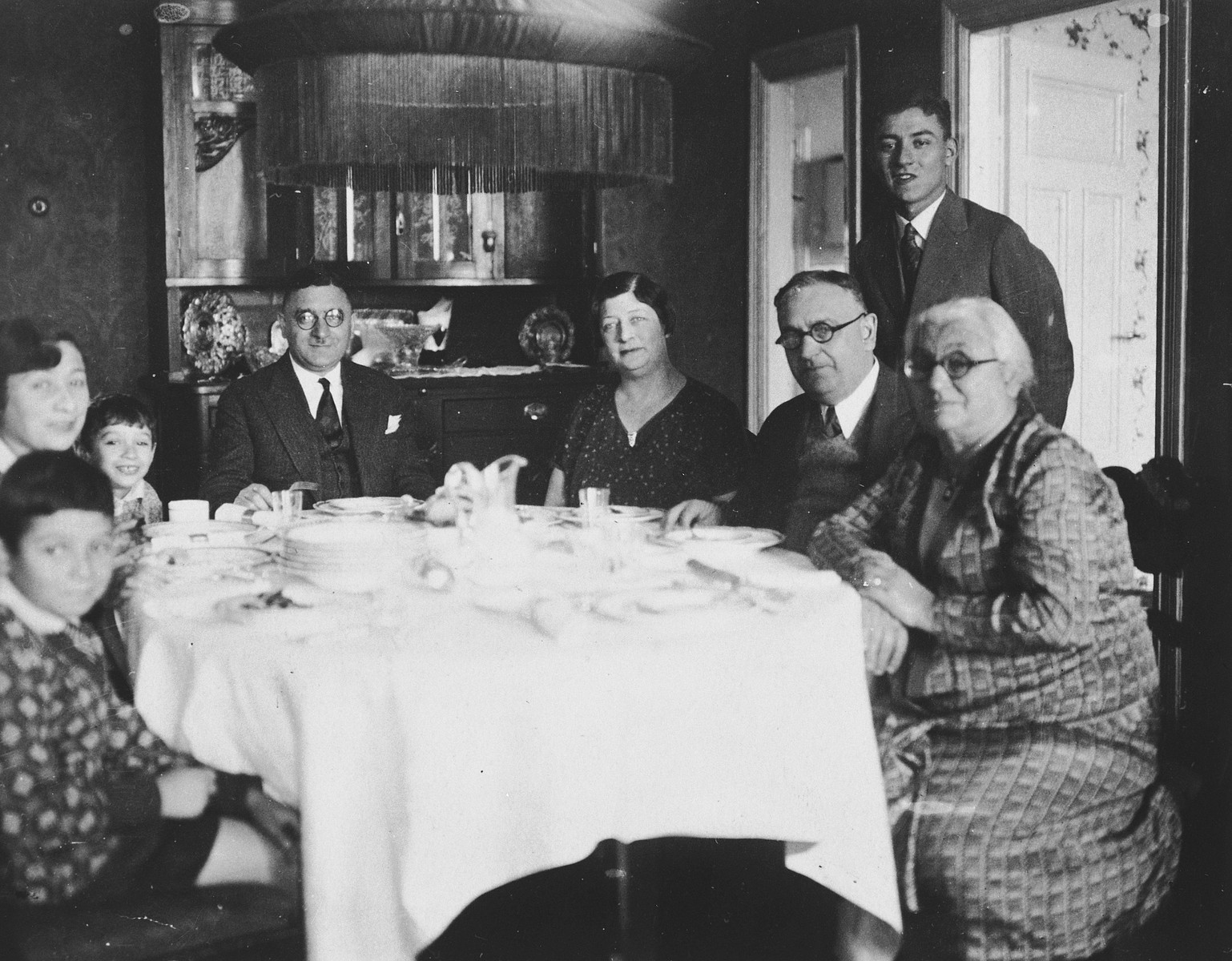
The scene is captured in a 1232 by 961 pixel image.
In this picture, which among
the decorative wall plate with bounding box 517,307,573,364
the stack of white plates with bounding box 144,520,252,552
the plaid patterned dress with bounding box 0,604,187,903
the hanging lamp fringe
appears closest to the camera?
the plaid patterned dress with bounding box 0,604,187,903

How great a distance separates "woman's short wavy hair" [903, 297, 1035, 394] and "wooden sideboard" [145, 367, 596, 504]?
8.69 feet

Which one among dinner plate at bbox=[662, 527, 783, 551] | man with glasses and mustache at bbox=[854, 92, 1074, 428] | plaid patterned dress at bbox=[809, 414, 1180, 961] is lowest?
plaid patterned dress at bbox=[809, 414, 1180, 961]

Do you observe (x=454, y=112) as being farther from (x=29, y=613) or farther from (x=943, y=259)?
(x=943, y=259)

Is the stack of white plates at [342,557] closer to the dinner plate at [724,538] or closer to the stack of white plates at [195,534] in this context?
the stack of white plates at [195,534]

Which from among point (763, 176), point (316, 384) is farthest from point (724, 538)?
point (763, 176)

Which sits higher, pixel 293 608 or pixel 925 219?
pixel 925 219

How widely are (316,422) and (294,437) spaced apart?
0.28ft

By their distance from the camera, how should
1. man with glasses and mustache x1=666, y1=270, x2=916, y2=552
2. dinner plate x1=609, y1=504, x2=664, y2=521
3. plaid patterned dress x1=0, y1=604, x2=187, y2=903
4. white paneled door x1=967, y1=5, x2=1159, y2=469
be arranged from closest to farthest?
plaid patterned dress x1=0, y1=604, x2=187, y2=903 < dinner plate x1=609, y1=504, x2=664, y2=521 < man with glasses and mustache x1=666, y1=270, x2=916, y2=552 < white paneled door x1=967, y1=5, x2=1159, y2=469

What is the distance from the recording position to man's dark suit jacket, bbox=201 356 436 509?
338cm

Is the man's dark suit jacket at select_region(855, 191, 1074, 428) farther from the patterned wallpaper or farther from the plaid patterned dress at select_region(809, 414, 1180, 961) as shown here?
the patterned wallpaper

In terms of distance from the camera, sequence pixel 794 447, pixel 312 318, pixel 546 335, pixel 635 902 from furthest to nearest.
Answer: pixel 546 335 → pixel 312 318 → pixel 794 447 → pixel 635 902

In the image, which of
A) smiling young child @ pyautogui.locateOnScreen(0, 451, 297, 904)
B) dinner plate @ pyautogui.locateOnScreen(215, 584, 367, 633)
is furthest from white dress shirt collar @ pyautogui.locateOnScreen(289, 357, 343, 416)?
smiling young child @ pyautogui.locateOnScreen(0, 451, 297, 904)

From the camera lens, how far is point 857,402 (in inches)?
110

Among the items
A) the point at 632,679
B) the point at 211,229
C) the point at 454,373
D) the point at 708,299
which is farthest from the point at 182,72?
the point at 632,679
